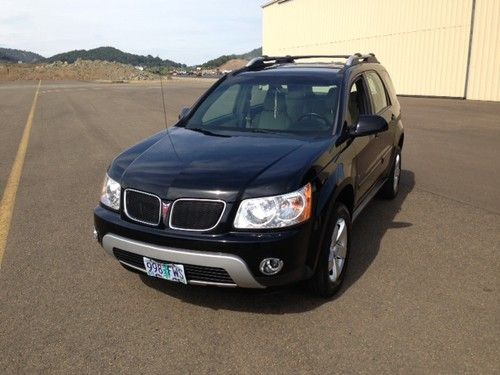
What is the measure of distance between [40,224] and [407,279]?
12.4ft

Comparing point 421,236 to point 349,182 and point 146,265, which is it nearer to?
point 349,182

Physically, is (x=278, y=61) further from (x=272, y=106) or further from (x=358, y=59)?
(x=272, y=106)

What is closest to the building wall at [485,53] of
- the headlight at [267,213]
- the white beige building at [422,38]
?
the white beige building at [422,38]

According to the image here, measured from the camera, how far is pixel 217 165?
3.44 metres

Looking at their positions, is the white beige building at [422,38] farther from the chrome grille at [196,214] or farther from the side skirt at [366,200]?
the chrome grille at [196,214]

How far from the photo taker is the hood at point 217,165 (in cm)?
319

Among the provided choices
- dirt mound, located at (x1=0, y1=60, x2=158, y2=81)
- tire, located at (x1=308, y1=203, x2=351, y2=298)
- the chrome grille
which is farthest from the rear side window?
dirt mound, located at (x1=0, y1=60, x2=158, y2=81)

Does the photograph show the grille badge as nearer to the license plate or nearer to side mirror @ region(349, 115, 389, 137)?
the license plate

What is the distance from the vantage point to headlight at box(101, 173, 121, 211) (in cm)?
356

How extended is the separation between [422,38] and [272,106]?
22.2 m

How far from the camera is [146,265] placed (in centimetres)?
336

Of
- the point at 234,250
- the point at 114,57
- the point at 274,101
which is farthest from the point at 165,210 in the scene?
the point at 114,57

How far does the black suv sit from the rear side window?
25.0 inches

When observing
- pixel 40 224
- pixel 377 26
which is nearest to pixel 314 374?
pixel 40 224
